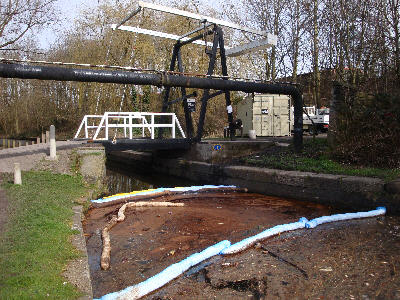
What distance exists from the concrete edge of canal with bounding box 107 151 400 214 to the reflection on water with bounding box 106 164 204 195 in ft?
2.92

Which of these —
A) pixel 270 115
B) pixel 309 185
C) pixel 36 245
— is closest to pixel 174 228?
pixel 36 245

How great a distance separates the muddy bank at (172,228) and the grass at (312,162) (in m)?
1.03

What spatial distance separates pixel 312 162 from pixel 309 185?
1.14 meters

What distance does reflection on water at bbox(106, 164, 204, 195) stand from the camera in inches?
499

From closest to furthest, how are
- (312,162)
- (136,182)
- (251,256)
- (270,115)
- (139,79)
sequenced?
(251,256)
(139,79)
(312,162)
(136,182)
(270,115)

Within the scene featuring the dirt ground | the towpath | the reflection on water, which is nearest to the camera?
the dirt ground

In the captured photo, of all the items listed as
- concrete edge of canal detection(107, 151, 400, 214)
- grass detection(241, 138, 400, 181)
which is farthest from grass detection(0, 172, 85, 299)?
grass detection(241, 138, 400, 181)

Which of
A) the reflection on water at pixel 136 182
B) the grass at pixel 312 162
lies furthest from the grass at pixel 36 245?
the grass at pixel 312 162

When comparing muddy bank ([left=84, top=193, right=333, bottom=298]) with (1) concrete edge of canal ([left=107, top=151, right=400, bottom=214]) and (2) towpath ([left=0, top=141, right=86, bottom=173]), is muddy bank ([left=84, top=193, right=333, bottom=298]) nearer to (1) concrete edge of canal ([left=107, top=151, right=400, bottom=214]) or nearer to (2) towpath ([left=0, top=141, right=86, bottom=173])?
(1) concrete edge of canal ([left=107, top=151, right=400, bottom=214])

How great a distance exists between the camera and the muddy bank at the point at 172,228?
4453 mm

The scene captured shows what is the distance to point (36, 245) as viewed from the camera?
407cm

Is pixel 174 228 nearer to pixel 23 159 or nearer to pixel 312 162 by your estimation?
pixel 312 162

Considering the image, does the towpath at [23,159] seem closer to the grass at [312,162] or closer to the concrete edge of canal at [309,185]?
the concrete edge of canal at [309,185]

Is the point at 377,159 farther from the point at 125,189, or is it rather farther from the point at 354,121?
the point at 125,189
